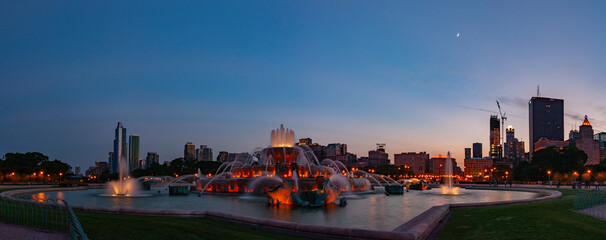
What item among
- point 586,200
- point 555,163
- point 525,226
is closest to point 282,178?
point 586,200

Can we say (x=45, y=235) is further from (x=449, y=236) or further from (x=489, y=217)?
(x=489, y=217)

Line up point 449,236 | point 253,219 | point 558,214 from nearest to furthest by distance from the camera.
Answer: point 449,236, point 253,219, point 558,214

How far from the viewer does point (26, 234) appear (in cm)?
1341

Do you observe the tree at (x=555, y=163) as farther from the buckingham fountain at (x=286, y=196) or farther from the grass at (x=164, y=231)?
the grass at (x=164, y=231)

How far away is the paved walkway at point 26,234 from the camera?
12.9 meters

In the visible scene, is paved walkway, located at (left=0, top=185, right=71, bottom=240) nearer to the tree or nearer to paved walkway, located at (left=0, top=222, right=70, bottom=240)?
paved walkway, located at (left=0, top=222, right=70, bottom=240)

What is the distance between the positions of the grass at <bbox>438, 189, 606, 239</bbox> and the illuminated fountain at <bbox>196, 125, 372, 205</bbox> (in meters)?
11.4

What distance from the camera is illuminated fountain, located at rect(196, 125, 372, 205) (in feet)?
98.8

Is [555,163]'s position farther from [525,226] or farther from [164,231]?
[164,231]

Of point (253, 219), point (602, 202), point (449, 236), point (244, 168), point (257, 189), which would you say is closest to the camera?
point (449, 236)

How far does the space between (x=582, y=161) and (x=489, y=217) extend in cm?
10171

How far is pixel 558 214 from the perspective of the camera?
18969 millimetres

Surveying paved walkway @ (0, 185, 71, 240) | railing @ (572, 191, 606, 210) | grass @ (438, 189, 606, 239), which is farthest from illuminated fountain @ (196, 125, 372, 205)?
paved walkway @ (0, 185, 71, 240)

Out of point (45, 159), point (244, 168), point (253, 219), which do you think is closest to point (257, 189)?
point (244, 168)
